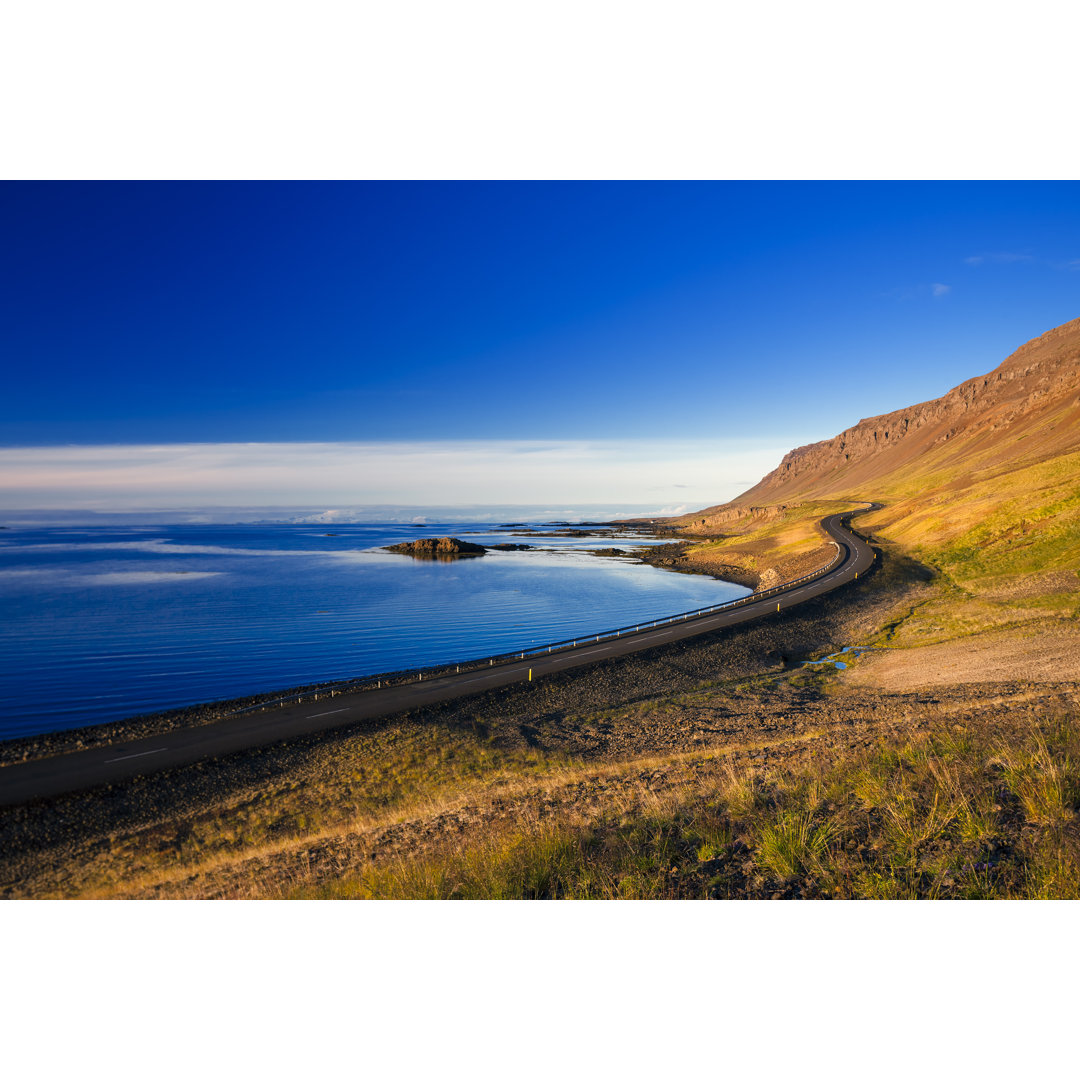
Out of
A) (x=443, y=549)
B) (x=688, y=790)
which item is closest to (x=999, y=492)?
(x=688, y=790)

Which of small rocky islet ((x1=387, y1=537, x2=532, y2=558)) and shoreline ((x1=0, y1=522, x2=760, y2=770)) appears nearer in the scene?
shoreline ((x1=0, y1=522, x2=760, y2=770))

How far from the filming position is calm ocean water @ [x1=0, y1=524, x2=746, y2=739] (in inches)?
1273

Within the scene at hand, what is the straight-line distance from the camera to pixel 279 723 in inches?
950

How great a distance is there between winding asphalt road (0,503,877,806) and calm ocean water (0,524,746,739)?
765 centimetres

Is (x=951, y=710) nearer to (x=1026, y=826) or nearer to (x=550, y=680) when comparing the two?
(x=1026, y=826)

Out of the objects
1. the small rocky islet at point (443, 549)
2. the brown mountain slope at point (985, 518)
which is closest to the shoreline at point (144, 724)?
the brown mountain slope at point (985, 518)

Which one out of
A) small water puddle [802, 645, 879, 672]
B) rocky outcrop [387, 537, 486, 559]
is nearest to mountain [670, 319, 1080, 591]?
small water puddle [802, 645, 879, 672]

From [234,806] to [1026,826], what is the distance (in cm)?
1992

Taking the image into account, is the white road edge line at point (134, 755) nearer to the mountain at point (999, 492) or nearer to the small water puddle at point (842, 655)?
the small water puddle at point (842, 655)

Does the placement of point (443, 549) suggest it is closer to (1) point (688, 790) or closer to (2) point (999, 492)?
(2) point (999, 492)

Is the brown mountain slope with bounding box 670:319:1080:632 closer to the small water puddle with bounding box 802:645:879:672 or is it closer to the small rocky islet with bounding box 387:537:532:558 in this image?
the small water puddle with bounding box 802:645:879:672

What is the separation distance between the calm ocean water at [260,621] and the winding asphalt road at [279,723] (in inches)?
301

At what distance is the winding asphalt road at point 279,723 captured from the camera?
19.1 metres

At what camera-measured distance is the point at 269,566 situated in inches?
4318
